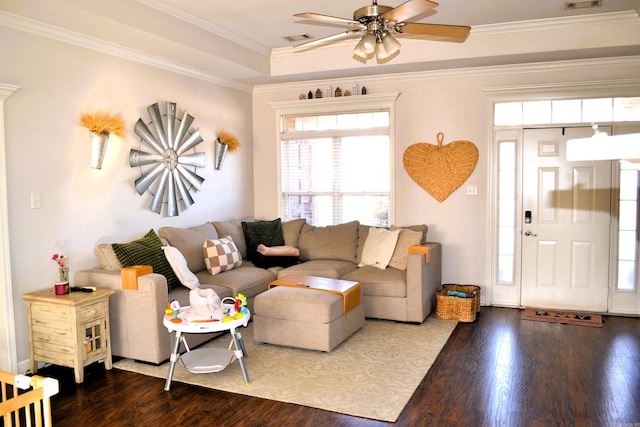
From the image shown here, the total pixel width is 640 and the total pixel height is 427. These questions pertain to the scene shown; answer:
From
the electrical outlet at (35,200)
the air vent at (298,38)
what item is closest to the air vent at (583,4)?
the air vent at (298,38)

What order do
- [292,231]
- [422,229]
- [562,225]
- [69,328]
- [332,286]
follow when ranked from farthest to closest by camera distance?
[292,231], [422,229], [562,225], [332,286], [69,328]

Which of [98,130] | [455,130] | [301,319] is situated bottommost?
[301,319]

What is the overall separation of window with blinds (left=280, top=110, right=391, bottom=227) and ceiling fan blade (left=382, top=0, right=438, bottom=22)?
3.00 metres

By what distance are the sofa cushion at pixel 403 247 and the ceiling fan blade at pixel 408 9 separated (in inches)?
106

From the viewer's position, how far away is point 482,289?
18.6 feet

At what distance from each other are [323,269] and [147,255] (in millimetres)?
1824

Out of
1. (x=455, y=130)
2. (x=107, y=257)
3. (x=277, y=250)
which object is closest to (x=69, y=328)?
(x=107, y=257)

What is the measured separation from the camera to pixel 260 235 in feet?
19.0

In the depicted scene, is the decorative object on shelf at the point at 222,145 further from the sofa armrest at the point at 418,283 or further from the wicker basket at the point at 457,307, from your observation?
the wicker basket at the point at 457,307

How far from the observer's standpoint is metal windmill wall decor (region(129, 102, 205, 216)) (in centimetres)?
482

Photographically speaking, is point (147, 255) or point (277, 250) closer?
point (147, 255)

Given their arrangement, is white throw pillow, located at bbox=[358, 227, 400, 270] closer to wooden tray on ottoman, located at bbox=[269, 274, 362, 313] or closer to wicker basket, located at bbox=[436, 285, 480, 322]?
wicker basket, located at bbox=[436, 285, 480, 322]

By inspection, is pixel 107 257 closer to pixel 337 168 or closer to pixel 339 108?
pixel 337 168

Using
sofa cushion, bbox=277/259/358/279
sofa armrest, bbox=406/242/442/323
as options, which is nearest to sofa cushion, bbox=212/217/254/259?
sofa cushion, bbox=277/259/358/279
